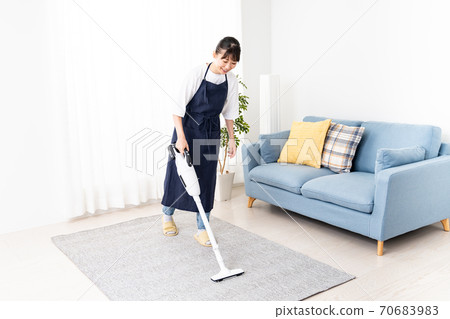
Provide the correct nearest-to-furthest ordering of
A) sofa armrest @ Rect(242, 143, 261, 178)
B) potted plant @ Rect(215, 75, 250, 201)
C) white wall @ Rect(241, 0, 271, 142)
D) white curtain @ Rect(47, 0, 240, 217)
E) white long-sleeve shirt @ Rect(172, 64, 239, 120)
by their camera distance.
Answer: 1. white long-sleeve shirt @ Rect(172, 64, 239, 120)
2. white curtain @ Rect(47, 0, 240, 217)
3. sofa armrest @ Rect(242, 143, 261, 178)
4. potted plant @ Rect(215, 75, 250, 201)
5. white wall @ Rect(241, 0, 271, 142)

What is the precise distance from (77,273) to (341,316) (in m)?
1.51

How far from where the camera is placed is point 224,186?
404 centimetres

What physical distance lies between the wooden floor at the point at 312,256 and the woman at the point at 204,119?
640 millimetres

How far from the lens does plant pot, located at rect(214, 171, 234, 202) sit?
4.01 m

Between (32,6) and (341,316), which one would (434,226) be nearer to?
(341,316)

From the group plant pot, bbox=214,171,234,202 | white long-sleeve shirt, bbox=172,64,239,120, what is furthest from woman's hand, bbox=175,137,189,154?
plant pot, bbox=214,171,234,202

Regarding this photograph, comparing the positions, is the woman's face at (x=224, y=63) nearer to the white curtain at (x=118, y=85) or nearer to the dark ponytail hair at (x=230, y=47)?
the dark ponytail hair at (x=230, y=47)

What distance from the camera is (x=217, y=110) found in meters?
2.76

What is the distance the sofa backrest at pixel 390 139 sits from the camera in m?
3.08

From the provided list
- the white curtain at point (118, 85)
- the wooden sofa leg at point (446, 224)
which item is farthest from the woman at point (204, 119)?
the wooden sofa leg at point (446, 224)

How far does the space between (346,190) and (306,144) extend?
786 mm

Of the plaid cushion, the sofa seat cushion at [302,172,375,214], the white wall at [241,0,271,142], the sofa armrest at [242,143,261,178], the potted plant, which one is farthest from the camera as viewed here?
the white wall at [241,0,271,142]

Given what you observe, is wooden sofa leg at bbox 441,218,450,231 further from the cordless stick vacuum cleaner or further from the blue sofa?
the cordless stick vacuum cleaner

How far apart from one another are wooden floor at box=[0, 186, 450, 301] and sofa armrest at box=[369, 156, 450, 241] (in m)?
0.16
